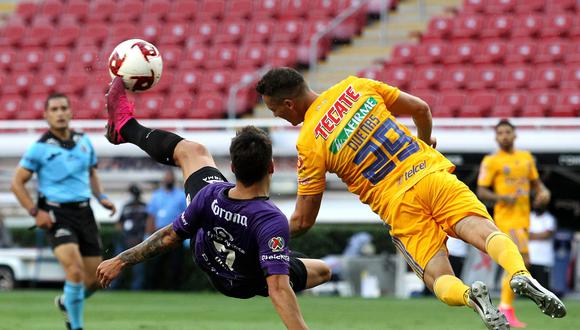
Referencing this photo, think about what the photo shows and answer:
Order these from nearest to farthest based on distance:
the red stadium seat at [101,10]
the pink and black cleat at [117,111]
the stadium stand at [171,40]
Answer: the pink and black cleat at [117,111] < the stadium stand at [171,40] < the red stadium seat at [101,10]

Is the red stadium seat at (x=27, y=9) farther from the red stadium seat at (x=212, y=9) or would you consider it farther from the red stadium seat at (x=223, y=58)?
the red stadium seat at (x=223, y=58)

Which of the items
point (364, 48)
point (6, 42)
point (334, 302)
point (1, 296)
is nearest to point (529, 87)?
point (364, 48)

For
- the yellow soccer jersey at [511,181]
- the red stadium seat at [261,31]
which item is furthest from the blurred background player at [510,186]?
the red stadium seat at [261,31]

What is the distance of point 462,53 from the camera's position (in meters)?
20.9

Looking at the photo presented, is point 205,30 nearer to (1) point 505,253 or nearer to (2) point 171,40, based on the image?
(2) point 171,40

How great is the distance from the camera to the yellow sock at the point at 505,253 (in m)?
6.62

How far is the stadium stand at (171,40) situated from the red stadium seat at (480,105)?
384 cm

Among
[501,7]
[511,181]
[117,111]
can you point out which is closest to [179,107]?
[501,7]

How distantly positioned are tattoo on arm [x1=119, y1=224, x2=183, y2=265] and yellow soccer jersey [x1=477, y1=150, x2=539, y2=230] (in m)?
6.13

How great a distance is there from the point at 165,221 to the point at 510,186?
22.9 ft

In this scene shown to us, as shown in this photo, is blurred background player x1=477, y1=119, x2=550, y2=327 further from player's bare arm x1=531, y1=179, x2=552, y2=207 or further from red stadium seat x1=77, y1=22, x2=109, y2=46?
red stadium seat x1=77, y1=22, x2=109, y2=46

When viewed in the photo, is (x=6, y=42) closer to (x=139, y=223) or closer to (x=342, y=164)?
(x=139, y=223)

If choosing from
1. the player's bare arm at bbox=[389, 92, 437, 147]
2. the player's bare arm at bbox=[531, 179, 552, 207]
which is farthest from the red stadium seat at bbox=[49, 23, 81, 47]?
the player's bare arm at bbox=[389, 92, 437, 147]

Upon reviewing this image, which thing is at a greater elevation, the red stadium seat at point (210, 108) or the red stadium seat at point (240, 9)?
the red stadium seat at point (240, 9)
